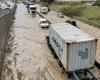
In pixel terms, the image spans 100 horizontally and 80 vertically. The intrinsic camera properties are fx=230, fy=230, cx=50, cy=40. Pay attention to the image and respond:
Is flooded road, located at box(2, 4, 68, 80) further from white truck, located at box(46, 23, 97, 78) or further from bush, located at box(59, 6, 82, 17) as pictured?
bush, located at box(59, 6, 82, 17)

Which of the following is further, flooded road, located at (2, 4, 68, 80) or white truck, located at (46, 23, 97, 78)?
flooded road, located at (2, 4, 68, 80)

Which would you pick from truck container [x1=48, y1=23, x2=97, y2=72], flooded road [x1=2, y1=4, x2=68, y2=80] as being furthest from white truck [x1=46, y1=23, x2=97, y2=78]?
flooded road [x1=2, y1=4, x2=68, y2=80]

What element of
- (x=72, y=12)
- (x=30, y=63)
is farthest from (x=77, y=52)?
(x=72, y=12)

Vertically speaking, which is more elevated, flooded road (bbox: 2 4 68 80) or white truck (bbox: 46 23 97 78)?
white truck (bbox: 46 23 97 78)

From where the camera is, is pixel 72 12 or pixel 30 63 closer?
pixel 30 63

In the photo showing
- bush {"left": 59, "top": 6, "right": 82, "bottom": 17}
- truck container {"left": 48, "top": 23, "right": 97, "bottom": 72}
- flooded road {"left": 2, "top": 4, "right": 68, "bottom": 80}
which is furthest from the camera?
bush {"left": 59, "top": 6, "right": 82, "bottom": 17}

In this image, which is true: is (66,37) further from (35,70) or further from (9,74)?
(9,74)

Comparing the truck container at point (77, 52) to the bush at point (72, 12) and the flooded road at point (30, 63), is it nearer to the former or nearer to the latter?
the flooded road at point (30, 63)

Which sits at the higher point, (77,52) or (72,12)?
(77,52)

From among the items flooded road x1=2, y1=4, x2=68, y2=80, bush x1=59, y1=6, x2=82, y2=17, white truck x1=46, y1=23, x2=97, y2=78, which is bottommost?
bush x1=59, y1=6, x2=82, y2=17

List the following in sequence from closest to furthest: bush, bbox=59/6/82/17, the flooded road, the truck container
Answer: the truck container, the flooded road, bush, bbox=59/6/82/17

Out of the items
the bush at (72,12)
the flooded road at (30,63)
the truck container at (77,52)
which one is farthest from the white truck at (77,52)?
the bush at (72,12)

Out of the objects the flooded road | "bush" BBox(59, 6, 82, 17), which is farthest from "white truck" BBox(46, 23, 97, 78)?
"bush" BBox(59, 6, 82, 17)

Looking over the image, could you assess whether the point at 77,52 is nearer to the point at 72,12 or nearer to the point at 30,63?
the point at 30,63
